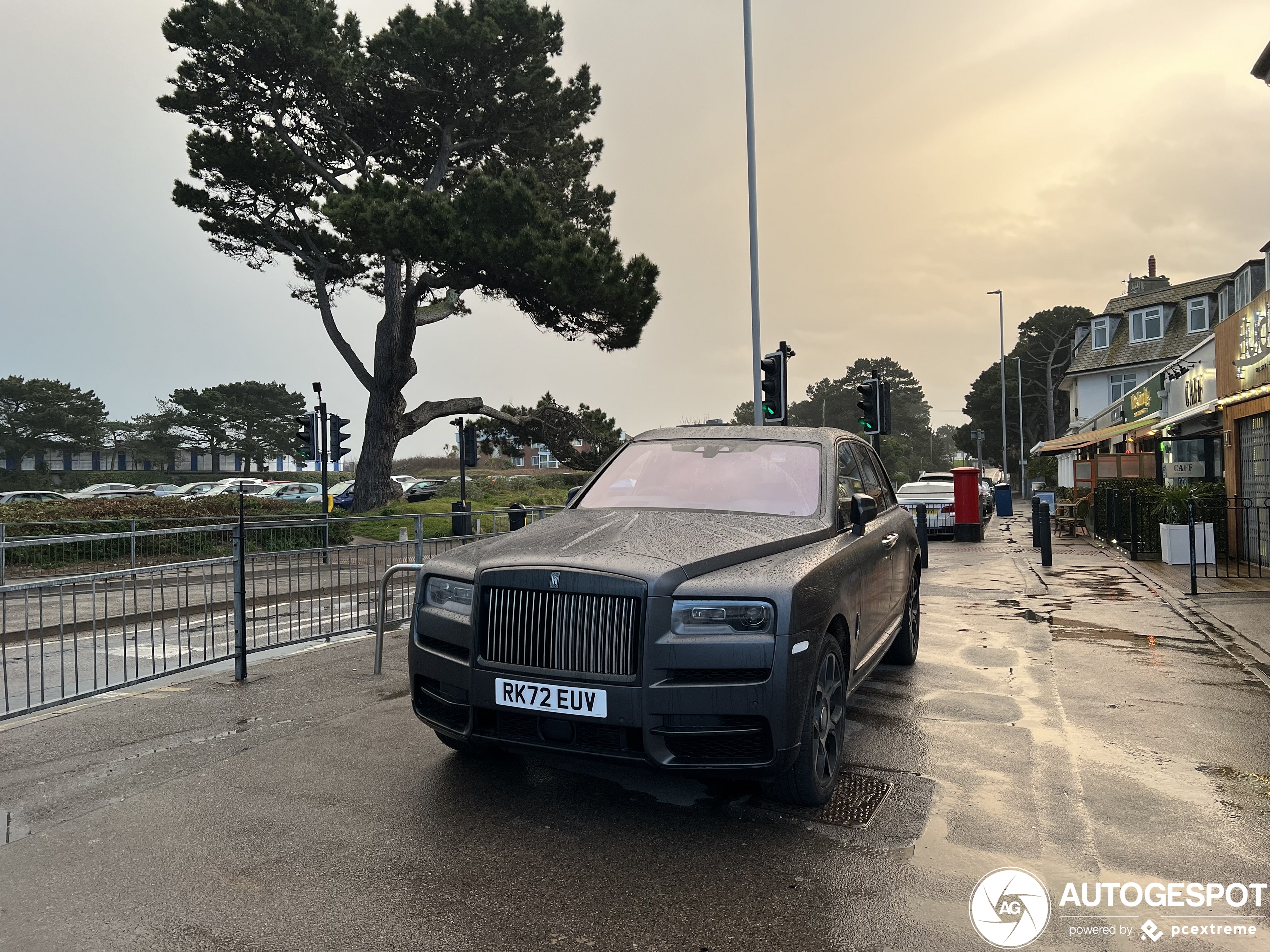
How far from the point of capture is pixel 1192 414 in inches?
643

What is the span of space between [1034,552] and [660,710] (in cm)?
1709

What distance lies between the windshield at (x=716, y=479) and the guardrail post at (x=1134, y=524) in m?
12.6

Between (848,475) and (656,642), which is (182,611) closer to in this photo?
(656,642)

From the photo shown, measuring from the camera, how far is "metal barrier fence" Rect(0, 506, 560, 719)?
19.7 feet

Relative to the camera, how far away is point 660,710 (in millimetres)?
3598

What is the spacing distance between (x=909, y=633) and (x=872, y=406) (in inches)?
440

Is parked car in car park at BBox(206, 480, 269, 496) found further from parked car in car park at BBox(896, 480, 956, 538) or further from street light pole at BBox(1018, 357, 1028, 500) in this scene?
street light pole at BBox(1018, 357, 1028, 500)

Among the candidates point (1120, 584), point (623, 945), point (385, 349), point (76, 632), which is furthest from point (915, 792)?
point (385, 349)

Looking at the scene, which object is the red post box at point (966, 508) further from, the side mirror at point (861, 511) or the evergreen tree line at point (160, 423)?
the evergreen tree line at point (160, 423)

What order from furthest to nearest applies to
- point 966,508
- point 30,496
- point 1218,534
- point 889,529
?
point 30,496 < point 966,508 < point 1218,534 < point 889,529

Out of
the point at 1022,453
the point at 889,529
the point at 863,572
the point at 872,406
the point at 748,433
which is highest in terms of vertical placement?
the point at 1022,453

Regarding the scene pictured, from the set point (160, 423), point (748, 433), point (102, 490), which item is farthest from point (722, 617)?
point (160, 423)

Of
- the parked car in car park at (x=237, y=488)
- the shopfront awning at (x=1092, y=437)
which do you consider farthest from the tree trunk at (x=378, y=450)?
the shopfront awning at (x=1092, y=437)

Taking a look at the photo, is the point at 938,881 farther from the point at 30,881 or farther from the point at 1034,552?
the point at 1034,552
